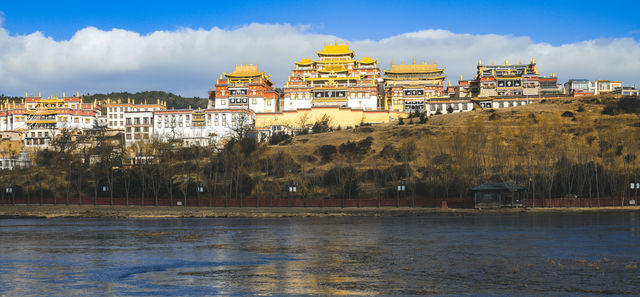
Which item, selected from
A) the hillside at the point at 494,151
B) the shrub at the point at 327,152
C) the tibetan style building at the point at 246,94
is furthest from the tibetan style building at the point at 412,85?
the shrub at the point at 327,152

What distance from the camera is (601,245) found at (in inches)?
1510

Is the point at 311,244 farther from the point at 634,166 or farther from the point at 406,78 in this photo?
the point at 406,78

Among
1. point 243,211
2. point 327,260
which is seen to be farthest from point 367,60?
point 327,260

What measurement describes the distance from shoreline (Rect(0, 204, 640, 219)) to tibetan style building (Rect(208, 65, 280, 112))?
6082 centimetres

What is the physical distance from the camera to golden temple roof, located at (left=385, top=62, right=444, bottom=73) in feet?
500

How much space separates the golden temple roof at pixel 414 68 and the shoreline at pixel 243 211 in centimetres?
7890

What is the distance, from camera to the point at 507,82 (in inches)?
5792

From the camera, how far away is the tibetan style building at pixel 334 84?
5556 inches

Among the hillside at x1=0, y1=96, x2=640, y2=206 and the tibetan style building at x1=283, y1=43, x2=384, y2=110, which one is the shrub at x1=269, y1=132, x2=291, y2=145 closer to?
the hillside at x1=0, y1=96, x2=640, y2=206

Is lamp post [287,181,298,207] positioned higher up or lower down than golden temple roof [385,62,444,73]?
lower down

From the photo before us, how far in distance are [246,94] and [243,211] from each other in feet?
225

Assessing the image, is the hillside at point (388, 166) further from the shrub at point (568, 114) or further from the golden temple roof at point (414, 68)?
the golden temple roof at point (414, 68)

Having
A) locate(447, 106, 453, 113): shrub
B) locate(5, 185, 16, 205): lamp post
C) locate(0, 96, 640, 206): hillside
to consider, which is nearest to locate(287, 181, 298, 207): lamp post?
locate(0, 96, 640, 206): hillside

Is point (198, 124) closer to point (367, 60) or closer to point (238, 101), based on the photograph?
point (238, 101)
